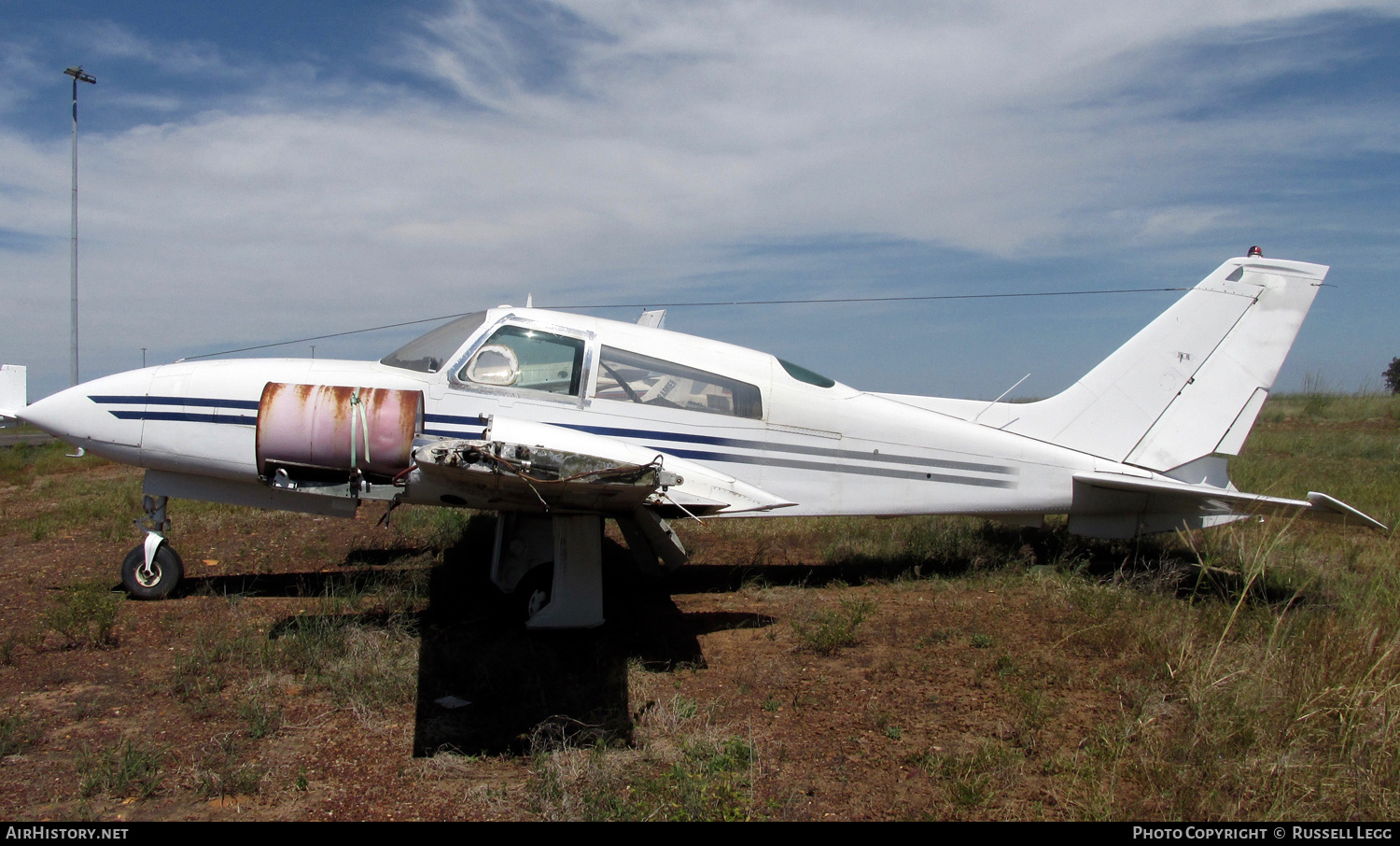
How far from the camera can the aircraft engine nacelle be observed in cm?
490

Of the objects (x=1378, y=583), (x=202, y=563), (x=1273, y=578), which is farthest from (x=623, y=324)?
(x=1273, y=578)

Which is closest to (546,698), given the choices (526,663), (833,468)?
(526,663)

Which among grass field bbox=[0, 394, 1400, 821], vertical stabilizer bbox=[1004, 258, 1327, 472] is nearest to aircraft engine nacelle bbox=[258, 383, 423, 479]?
grass field bbox=[0, 394, 1400, 821]

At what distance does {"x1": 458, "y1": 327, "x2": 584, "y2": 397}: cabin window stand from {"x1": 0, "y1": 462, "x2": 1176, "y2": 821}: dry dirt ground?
1.84m

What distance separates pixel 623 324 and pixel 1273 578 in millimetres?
6039

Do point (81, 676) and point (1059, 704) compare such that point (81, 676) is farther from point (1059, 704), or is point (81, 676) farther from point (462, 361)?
point (1059, 704)

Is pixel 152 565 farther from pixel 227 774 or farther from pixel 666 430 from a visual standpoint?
pixel 666 430

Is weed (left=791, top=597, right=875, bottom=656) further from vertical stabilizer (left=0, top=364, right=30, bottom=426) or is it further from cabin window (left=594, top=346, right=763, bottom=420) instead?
vertical stabilizer (left=0, top=364, right=30, bottom=426)

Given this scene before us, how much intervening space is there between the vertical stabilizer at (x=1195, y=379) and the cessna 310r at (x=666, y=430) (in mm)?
17

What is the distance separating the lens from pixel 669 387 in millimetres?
6125

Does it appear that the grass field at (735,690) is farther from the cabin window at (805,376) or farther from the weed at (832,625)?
the cabin window at (805,376)

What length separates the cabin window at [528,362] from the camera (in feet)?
19.5

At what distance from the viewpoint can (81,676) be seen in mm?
4859

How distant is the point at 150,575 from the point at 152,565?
84mm
